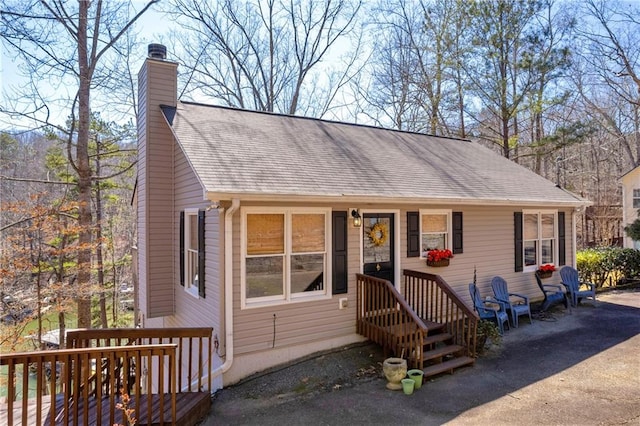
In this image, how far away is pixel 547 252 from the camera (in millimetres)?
9922

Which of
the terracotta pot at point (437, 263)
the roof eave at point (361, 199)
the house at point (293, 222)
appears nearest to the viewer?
the roof eave at point (361, 199)

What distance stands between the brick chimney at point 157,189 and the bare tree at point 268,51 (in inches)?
439

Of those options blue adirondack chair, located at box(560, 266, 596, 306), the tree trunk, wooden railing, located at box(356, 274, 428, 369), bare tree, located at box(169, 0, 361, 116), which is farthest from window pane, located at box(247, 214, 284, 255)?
bare tree, located at box(169, 0, 361, 116)

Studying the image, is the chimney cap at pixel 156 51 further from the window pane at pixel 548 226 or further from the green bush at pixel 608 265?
the green bush at pixel 608 265

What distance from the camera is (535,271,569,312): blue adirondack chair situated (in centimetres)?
905

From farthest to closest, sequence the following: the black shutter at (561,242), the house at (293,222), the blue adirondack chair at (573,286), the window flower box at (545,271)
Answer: the black shutter at (561,242)
the blue adirondack chair at (573,286)
the window flower box at (545,271)
the house at (293,222)

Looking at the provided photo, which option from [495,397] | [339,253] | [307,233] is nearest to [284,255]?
[307,233]

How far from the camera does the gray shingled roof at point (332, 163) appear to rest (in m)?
6.17

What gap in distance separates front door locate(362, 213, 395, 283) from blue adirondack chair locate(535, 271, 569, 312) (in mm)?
4165

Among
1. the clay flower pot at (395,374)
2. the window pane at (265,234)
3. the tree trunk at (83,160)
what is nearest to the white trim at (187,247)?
the window pane at (265,234)

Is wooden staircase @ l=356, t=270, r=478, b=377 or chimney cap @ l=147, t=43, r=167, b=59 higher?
Answer: chimney cap @ l=147, t=43, r=167, b=59

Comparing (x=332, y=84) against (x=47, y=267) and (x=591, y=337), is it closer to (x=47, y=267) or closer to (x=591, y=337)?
(x=47, y=267)

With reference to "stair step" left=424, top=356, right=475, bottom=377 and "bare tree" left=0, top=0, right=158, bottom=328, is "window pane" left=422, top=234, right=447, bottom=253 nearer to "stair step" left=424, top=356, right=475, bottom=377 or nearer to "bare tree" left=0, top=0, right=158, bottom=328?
"stair step" left=424, top=356, right=475, bottom=377

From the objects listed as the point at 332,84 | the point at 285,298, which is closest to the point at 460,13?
the point at 332,84
